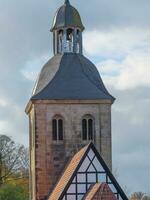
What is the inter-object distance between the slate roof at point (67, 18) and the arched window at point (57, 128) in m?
4.51

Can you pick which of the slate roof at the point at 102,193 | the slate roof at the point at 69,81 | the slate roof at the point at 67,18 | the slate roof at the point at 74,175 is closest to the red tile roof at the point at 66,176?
the slate roof at the point at 74,175

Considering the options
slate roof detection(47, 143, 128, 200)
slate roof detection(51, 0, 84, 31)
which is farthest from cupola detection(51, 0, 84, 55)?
slate roof detection(47, 143, 128, 200)

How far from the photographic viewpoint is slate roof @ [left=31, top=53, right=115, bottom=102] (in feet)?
139

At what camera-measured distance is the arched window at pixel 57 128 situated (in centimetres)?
4238

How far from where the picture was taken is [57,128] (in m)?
42.4

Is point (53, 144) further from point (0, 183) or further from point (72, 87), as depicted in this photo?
point (0, 183)

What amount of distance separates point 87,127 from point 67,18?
17.6ft

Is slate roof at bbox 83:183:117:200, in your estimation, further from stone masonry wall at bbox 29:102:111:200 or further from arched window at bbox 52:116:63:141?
arched window at bbox 52:116:63:141

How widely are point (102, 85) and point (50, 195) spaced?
238 inches

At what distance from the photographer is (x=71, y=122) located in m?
42.3

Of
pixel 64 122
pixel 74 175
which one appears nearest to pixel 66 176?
pixel 74 175

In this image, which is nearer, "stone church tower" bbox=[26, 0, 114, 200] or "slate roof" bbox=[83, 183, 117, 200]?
"slate roof" bbox=[83, 183, 117, 200]

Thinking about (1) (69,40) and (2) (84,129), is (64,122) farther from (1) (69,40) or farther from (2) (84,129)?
(1) (69,40)

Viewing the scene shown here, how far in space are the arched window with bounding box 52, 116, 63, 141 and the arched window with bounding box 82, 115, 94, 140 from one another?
97 centimetres
